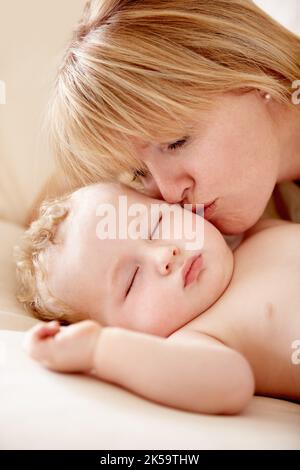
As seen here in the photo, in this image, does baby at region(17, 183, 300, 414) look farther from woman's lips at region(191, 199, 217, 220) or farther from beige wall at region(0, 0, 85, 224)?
beige wall at region(0, 0, 85, 224)

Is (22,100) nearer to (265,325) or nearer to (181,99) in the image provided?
(181,99)

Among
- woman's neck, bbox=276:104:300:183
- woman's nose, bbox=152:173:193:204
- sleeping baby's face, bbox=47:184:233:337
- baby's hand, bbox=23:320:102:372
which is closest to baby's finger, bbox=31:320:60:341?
baby's hand, bbox=23:320:102:372

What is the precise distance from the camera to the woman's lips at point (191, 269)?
102 centimetres

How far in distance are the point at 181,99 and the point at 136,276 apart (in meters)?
0.34

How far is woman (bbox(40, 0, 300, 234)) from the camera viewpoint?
114cm

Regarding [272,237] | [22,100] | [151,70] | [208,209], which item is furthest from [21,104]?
[272,237]

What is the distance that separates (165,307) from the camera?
3.30 ft

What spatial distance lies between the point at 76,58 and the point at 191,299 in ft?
1.72

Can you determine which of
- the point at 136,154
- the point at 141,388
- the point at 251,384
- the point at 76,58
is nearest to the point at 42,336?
the point at 141,388

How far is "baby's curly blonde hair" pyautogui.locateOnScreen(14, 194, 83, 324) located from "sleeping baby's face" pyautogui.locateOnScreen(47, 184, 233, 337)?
2cm

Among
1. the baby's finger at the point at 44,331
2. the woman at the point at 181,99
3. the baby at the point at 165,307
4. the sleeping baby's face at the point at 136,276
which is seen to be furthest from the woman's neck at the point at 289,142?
the baby's finger at the point at 44,331

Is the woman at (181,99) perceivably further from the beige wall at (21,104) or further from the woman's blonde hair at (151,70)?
the beige wall at (21,104)
